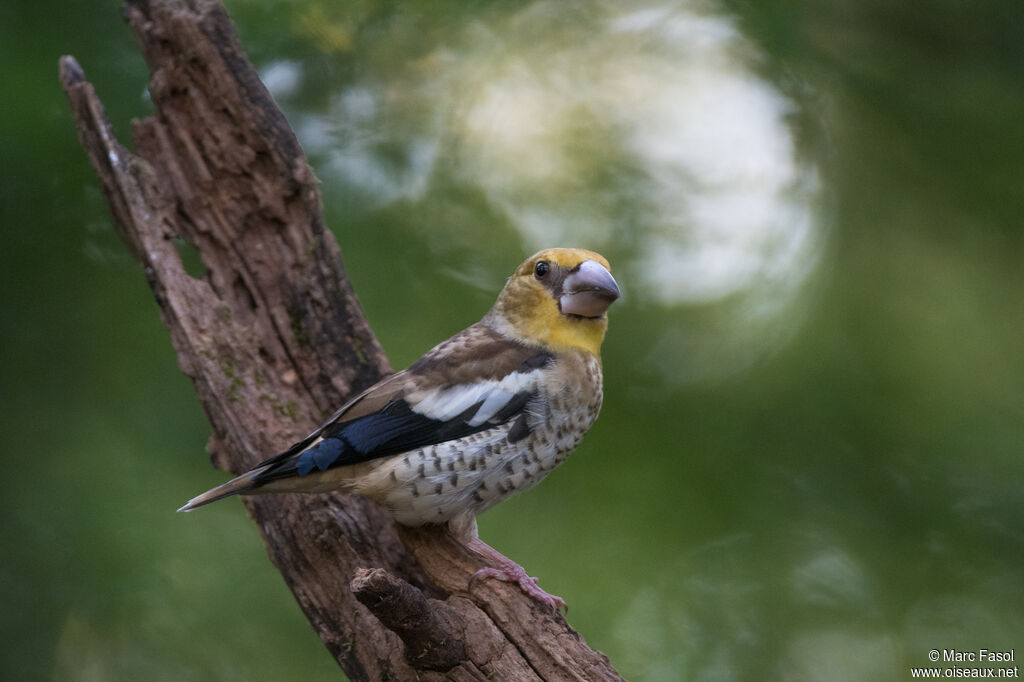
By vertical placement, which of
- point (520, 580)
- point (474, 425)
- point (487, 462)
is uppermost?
point (474, 425)

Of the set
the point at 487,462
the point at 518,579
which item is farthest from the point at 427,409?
the point at 518,579

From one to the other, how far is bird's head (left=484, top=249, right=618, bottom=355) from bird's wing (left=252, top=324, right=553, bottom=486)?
139mm

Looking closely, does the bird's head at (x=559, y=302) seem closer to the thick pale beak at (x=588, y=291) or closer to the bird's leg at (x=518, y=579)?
the thick pale beak at (x=588, y=291)

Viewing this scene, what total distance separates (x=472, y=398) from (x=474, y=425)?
0.12m

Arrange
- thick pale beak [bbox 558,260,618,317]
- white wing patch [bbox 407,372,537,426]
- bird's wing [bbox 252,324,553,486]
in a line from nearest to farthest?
bird's wing [bbox 252,324,553,486] → white wing patch [bbox 407,372,537,426] → thick pale beak [bbox 558,260,618,317]

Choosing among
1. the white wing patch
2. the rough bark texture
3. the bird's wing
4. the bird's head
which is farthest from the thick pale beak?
the rough bark texture

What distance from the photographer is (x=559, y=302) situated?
3.83m

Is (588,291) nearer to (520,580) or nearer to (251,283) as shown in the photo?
(520,580)

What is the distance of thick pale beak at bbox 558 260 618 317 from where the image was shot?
12.0 feet

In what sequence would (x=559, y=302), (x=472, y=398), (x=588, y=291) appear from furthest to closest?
(x=559, y=302) < (x=588, y=291) < (x=472, y=398)

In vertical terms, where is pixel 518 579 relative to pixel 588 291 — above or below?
below

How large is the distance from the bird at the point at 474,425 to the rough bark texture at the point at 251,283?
32 cm

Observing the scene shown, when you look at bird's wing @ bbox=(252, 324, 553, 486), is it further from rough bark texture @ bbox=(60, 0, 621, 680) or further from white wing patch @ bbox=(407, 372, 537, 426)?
rough bark texture @ bbox=(60, 0, 621, 680)

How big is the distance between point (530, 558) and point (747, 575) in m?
1.23
